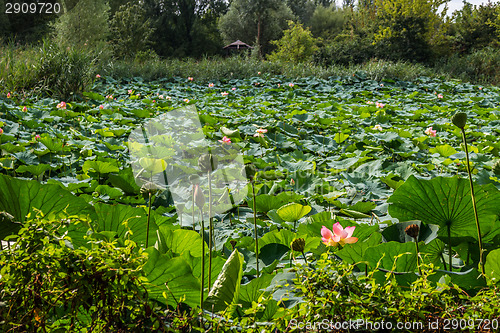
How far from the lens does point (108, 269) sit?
539 millimetres

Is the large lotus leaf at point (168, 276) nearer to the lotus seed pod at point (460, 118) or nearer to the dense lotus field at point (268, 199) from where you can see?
the dense lotus field at point (268, 199)

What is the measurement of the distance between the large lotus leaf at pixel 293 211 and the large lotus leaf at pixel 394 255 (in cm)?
33

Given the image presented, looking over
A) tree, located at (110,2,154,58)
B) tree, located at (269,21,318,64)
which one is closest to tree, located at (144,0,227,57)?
tree, located at (110,2,154,58)

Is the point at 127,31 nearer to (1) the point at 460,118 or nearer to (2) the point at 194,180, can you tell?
(2) the point at 194,180

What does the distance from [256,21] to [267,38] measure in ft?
3.89

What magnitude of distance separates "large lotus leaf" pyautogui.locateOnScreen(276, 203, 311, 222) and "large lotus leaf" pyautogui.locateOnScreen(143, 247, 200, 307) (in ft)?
1.66

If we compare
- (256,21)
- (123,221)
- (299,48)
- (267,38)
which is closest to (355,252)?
(123,221)

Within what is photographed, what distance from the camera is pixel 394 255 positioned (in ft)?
2.49

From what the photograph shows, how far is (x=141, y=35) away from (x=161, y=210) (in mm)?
15166

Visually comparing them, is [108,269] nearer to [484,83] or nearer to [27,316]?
[27,316]

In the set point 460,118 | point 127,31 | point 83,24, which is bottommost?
point 460,118

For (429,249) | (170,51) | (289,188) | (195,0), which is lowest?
(289,188)

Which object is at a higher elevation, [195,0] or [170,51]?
[195,0]

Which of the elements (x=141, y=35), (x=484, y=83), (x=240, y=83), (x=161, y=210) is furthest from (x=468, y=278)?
(x=141, y=35)
